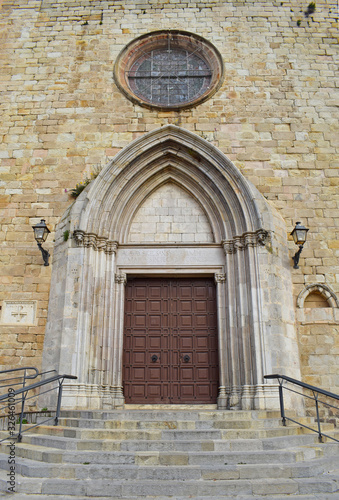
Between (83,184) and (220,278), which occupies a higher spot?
(83,184)

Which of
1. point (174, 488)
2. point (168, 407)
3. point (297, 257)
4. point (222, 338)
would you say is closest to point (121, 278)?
point (222, 338)

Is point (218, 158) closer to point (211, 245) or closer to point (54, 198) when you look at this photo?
point (211, 245)

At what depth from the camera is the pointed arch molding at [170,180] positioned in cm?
812

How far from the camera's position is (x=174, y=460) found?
14.5 feet

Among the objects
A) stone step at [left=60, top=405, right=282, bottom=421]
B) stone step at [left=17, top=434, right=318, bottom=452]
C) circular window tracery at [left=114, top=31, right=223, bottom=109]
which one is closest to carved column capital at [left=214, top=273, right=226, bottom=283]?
stone step at [left=60, top=405, right=282, bottom=421]

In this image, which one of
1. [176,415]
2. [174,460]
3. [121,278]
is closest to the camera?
[174,460]

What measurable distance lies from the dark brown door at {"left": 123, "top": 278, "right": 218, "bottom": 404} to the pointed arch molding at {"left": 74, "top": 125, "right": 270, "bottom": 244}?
1.18 metres

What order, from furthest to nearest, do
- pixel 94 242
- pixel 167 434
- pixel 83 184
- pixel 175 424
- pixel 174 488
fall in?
pixel 83 184
pixel 94 242
pixel 175 424
pixel 167 434
pixel 174 488

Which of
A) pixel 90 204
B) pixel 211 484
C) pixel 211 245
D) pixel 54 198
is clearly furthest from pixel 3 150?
pixel 211 484

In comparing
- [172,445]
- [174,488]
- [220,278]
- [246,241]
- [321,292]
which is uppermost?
[246,241]

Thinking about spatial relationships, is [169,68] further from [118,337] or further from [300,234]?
[118,337]

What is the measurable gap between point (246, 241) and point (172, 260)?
1514 millimetres

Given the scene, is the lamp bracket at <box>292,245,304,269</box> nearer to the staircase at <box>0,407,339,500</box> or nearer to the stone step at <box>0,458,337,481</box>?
the staircase at <box>0,407,339,500</box>

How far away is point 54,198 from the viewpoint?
8.63 m
